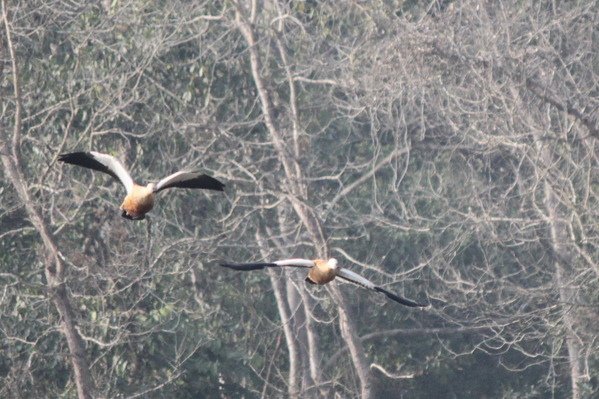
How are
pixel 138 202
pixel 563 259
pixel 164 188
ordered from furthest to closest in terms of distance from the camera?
pixel 563 259 → pixel 164 188 → pixel 138 202

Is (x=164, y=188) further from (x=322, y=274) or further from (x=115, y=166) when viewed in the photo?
(x=322, y=274)

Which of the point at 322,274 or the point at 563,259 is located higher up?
the point at 322,274

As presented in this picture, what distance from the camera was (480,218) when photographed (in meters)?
15.0

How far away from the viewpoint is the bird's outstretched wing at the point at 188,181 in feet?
27.1

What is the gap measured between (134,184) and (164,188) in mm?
193

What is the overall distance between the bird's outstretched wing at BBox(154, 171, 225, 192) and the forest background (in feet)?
10.0

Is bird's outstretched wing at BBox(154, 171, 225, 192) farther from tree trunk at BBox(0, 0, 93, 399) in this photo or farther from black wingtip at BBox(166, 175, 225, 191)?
tree trunk at BBox(0, 0, 93, 399)

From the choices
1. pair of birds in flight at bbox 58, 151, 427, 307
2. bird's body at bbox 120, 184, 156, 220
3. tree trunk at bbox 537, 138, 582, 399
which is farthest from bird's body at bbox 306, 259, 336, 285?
tree trunk at bbox 537, 138, 582, 399

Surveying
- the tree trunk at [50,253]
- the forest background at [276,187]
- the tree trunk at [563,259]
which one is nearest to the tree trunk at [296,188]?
the forest background at [276,187]

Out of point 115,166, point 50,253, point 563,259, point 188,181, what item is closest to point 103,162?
point 115,166

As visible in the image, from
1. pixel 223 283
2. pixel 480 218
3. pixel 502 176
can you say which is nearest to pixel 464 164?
pixel 502 176

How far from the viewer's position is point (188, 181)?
8.66 metres

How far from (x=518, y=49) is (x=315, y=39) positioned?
2640 mm

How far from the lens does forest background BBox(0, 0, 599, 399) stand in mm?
13352
